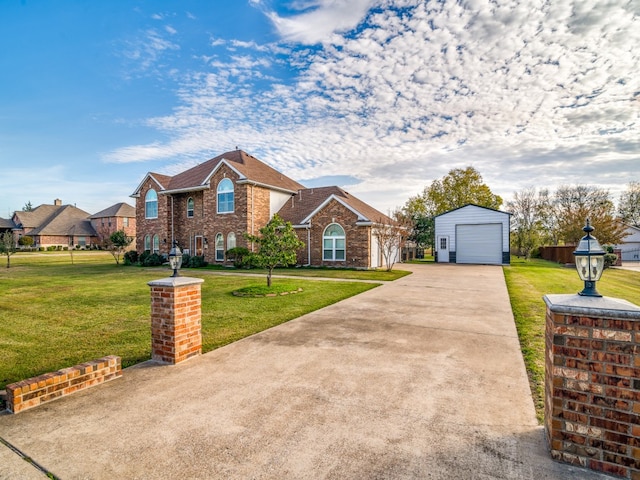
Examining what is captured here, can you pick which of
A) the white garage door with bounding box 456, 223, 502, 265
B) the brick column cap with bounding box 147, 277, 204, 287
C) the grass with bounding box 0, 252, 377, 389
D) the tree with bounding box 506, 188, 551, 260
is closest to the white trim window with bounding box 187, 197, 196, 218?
the grass with bounding box 0, 252, 377, 389

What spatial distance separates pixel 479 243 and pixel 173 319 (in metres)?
24.8

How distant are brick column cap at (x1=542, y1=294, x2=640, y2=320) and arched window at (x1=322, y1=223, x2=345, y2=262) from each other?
17715 mm

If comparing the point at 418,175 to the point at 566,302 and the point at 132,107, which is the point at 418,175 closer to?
the point at 132,107

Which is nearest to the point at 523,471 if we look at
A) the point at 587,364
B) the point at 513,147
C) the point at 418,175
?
the point at 587,364

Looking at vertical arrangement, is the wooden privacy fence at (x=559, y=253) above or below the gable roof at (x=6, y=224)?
below

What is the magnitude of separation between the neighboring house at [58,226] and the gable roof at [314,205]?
40573 mm

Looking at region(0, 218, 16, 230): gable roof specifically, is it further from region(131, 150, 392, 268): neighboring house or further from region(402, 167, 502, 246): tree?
region(402, 167, 502, 246): tree

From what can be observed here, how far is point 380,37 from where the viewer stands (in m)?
10.3

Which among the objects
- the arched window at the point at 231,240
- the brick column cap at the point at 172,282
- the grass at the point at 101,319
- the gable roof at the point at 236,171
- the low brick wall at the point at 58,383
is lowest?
the grass at the point at 101,319

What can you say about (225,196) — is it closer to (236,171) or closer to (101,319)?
(236,171)

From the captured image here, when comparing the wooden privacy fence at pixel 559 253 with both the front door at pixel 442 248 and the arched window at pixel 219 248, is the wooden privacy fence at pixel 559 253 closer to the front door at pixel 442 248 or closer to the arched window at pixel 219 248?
the front door at pixel 442 248

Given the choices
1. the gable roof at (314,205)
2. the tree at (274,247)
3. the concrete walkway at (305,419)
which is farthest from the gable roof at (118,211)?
the concrete walkway at (305,419)

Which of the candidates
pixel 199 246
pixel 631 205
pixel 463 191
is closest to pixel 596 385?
pixel 199 246

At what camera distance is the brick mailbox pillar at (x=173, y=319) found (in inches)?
173
